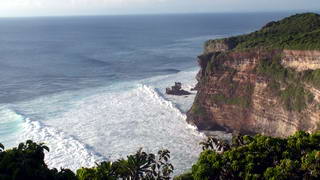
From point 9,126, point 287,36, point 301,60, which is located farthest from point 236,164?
point 287,36

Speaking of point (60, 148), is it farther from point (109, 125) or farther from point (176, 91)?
point (176, 91)

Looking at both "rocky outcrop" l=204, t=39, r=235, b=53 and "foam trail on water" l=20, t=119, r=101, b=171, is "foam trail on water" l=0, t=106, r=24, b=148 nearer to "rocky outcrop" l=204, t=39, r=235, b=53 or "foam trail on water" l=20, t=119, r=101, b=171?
"foam trail on water" l=20, t=119, r=101, b=171

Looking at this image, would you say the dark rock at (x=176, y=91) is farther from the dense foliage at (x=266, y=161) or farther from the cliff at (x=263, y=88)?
the dense foliage at (x=266, y=161)

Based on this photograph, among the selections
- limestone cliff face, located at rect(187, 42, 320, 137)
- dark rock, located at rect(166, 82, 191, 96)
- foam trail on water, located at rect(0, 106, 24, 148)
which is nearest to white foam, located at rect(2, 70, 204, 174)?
foam trail on water, located at rect(0, 106, 24, 148)

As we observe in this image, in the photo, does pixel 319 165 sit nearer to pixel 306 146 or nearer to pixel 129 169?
pixel 306 146

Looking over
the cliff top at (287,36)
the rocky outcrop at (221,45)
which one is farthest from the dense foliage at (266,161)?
the rocky outcrop at (221,45)
